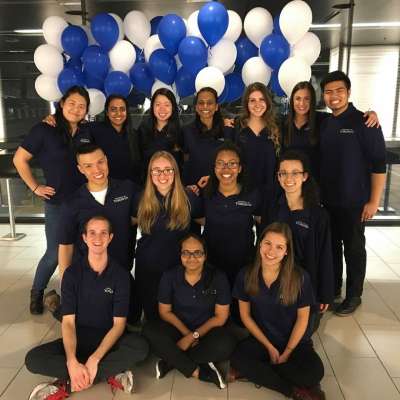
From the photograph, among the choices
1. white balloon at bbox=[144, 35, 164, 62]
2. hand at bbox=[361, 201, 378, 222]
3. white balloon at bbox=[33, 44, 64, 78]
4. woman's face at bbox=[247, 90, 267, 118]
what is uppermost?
white balloon at bbox=[144, 35, 164, 62]

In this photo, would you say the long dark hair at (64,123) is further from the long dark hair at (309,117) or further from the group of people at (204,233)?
the long dark hair at (309,117)

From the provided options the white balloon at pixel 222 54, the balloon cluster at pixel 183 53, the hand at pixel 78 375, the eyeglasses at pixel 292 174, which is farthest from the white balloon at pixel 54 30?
the hand at pixel 78 375

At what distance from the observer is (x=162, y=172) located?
2211 millimetres

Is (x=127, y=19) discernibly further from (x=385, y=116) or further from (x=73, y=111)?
(x=385, y=116)

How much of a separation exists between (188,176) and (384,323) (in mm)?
1531

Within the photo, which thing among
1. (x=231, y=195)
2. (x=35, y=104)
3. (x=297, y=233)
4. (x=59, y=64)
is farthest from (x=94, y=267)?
(x=35, y=104)

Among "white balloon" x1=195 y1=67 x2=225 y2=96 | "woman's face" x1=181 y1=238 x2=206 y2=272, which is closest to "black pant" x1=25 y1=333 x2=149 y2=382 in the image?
"woman's face" x1=181 y1=238 x2=206 y2=272

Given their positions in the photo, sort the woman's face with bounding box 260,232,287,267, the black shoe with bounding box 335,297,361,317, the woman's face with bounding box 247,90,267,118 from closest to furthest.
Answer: the woman's face with bounding box 260,232,287,267, the woman's face with bounding box 247,90,267,118, the black shoe with bounding box 335,297,361,317

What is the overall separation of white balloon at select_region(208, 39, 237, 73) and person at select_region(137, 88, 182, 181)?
1.76 ft

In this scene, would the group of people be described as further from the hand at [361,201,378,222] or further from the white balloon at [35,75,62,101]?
the white balloon at [35,75,62,101]

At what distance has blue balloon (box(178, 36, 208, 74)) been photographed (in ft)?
9.46

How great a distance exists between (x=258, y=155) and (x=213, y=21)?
0.96 metres

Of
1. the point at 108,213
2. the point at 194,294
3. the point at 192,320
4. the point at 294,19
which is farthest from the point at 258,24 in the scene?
the point at 192,320

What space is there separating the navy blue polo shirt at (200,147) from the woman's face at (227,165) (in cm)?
36
